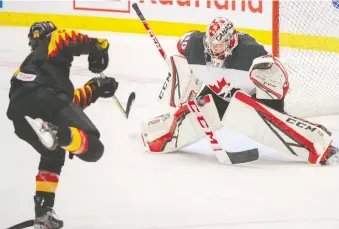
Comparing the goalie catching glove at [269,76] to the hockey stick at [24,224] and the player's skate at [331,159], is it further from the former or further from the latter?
the hockey stick at [24,224]

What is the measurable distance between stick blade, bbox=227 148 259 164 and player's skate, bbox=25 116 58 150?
1.31m

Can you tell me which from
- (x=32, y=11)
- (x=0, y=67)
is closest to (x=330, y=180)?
(x=0, y=67)

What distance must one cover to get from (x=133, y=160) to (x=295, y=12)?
1389mm

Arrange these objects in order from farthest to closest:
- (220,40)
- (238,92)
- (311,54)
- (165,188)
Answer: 1. (311,54)
2. (238,92)
3. (220,40)
4. (165,188)

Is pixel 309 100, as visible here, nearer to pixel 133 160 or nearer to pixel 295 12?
pixel 295 12

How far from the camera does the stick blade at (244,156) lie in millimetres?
2963

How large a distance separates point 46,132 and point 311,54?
7.80 ft

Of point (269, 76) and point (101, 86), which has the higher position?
point (101, 86)

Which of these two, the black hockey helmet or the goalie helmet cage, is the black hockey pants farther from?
the goalie helmet cage

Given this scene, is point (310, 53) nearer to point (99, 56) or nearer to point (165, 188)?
point (165, 188)

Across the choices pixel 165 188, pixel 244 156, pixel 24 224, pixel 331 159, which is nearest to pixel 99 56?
pixel 24 224

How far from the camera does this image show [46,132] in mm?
1715

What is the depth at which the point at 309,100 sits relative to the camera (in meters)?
3.70

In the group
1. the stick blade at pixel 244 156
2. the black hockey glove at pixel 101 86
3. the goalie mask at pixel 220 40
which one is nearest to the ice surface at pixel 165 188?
the stick blade at pixel 244 156
